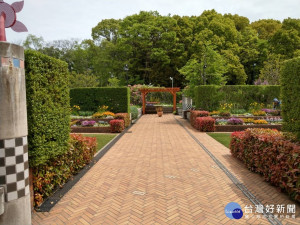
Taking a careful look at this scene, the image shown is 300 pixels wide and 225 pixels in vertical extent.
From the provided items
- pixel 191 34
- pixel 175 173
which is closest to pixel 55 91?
pixel 175 173

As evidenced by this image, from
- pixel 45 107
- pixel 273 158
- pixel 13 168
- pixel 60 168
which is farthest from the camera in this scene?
pixel 273 158

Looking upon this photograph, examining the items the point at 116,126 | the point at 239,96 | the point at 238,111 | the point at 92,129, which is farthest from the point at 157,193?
the point at 239,96

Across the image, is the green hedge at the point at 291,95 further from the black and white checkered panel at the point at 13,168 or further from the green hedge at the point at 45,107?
the black and white checkered panel at the point at 13,168

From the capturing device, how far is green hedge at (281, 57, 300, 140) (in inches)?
193

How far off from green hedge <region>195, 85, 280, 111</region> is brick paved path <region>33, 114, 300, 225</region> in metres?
10.4

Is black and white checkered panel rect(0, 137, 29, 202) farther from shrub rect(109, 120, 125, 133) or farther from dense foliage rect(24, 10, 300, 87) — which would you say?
dense foliage rect(24, 10, 300, 87)

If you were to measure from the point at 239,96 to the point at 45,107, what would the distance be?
58.3ft

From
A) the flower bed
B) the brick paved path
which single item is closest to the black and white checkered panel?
the brick paved path

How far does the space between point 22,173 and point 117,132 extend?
9.79 metres

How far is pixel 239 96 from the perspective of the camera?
18531 mm

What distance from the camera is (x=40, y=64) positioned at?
12.3 ft

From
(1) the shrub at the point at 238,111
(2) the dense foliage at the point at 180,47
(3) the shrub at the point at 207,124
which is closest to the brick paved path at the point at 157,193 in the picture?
(3) the shrub at the point at 207,124

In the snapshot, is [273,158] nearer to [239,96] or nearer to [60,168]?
[60,168]

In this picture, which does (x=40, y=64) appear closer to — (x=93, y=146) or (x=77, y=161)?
(x=77, y=161)
